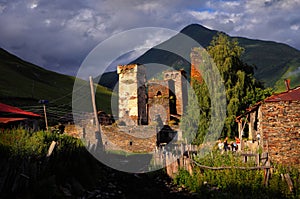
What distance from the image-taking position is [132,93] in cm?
2611

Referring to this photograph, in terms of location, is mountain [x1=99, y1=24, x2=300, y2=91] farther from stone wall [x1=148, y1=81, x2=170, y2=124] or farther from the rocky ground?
the rocky ground

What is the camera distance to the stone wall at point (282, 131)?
12883mm

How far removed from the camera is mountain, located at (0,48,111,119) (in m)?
46.7

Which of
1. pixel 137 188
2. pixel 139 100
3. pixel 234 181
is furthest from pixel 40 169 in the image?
pixel 139 100

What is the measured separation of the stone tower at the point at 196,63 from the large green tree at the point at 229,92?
60cm

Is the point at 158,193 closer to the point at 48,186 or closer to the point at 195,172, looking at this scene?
the point at 195,172

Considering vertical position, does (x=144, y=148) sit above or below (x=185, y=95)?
below

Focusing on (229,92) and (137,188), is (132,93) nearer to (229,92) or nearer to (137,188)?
(229,92)

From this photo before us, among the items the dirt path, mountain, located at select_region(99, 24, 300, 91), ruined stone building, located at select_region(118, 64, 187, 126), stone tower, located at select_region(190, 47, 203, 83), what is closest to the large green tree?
stone tower, located at select_region(190, 47, 203, 83)

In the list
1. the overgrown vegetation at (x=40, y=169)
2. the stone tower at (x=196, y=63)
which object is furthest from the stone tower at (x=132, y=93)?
the overgrown vegetation at (x=40, y=169)

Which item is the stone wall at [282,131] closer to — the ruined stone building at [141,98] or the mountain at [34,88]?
the ruined stone building at [141,98]

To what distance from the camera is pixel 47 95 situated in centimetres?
A: 6538

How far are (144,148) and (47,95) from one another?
49962 mm

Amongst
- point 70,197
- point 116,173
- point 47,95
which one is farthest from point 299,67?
point 70,197
